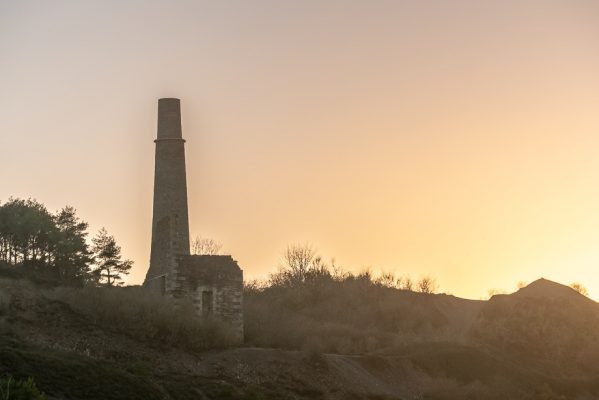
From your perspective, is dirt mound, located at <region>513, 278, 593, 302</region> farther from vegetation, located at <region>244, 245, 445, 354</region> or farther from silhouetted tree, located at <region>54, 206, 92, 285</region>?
silhouetted tree, located at <region>54, 206, 92, 285</region>

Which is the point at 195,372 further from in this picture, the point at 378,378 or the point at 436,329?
the point at 436,329

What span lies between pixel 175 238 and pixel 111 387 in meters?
17.7

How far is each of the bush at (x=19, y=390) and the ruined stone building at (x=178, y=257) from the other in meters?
17.6

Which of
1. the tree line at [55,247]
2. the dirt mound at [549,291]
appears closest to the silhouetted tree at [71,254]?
the tree line at [55,247]

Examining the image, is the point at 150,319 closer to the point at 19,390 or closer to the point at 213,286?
the point at 213,286

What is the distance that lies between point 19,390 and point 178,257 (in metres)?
19.2

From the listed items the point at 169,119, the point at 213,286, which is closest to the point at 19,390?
the point at 213,286

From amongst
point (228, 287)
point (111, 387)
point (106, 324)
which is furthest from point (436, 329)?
→ point (111, 387)

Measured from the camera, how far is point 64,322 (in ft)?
138

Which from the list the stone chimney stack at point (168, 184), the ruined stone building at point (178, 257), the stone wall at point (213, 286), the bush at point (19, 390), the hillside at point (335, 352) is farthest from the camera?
the stone chimney stack at point (168, 184)

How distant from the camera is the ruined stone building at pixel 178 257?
47.8 meters

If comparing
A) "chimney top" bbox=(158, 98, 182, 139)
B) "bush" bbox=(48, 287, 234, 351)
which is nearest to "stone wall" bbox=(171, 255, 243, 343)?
"bush" bbox=(48, 287, 234, 351)

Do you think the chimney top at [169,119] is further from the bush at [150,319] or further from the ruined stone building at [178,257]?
the bush at [150,319]

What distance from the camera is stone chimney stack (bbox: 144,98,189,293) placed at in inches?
2063
